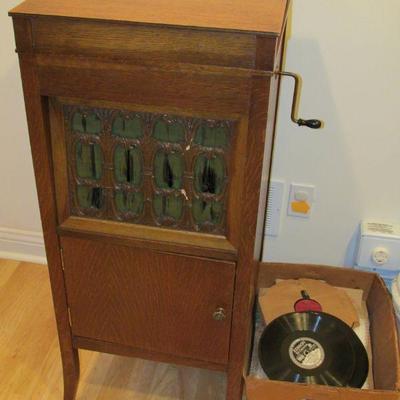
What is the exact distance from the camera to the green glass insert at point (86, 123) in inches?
37.0

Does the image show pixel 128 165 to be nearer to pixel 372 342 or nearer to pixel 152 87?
pixel 152 87

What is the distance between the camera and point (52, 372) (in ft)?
4.81

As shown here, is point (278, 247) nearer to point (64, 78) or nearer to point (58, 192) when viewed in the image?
point (58, 192)

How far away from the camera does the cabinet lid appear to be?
31.4 inches

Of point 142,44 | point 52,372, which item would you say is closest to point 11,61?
point 142,44

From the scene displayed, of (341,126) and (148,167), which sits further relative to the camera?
(341,126)

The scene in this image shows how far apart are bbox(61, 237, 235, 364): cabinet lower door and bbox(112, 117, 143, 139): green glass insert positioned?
0.23m

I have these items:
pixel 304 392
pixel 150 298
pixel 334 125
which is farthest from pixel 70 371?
pixel 334 125

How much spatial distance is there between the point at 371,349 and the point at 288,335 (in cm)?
22

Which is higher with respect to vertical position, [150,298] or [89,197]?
[89,197]


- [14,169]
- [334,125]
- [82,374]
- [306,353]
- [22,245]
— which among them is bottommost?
[82,374]

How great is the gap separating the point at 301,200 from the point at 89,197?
636 millimetres

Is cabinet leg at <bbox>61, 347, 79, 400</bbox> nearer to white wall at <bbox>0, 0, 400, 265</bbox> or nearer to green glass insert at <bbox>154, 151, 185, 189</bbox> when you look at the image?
green glass insert at <bbox>154, 151, 185, 189</bbox>

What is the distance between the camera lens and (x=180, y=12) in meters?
0.85
